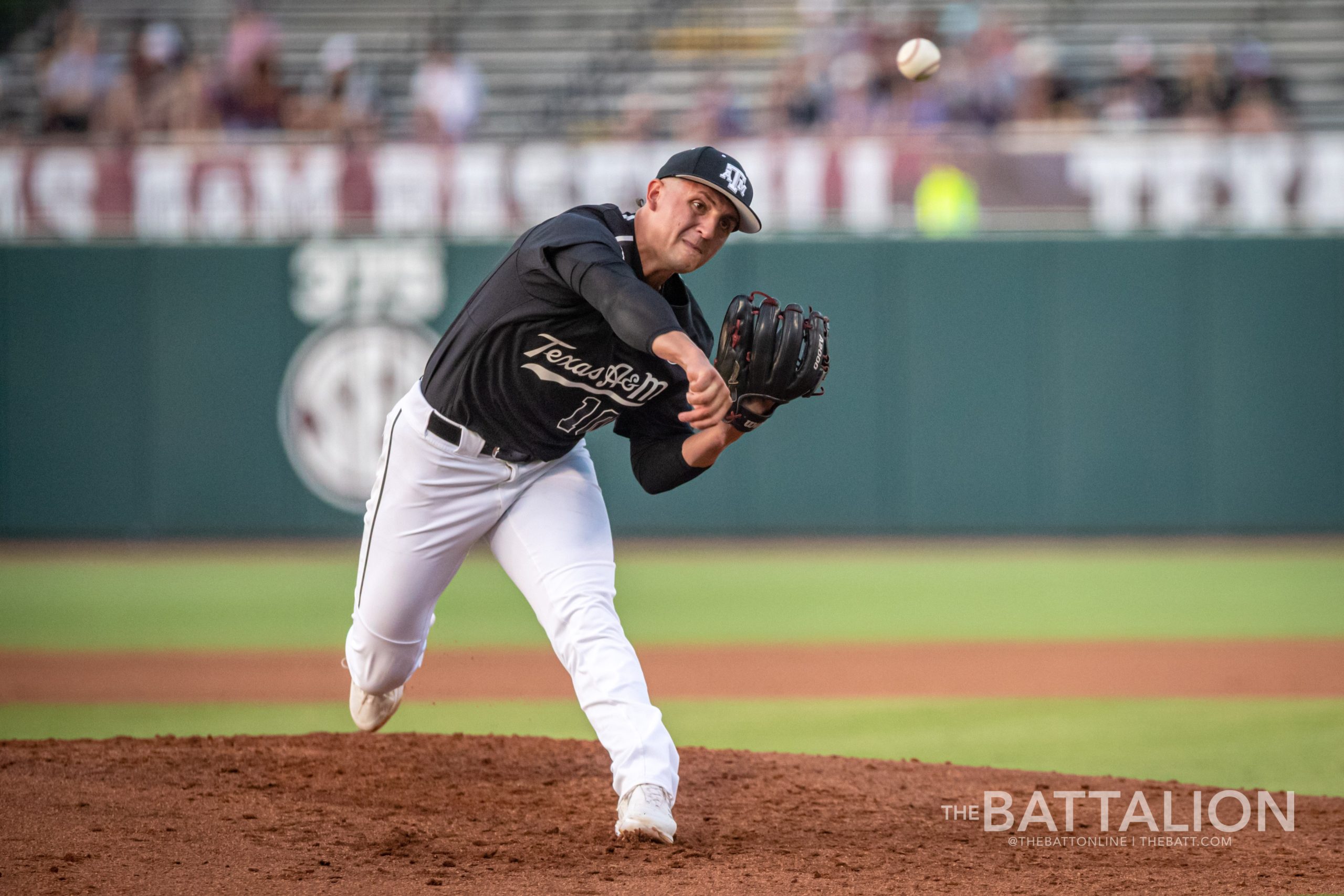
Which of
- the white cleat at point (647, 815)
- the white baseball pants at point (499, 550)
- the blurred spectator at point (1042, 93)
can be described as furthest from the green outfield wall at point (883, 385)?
the white cleat at point (647, 815)

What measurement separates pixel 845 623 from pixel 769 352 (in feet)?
16.8

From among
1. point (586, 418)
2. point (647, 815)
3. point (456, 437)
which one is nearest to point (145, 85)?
point (456, 437)

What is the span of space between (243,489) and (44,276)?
7.91 ft

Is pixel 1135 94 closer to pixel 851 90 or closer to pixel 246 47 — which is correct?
pixel 851 90

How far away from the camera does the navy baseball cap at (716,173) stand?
146 inches

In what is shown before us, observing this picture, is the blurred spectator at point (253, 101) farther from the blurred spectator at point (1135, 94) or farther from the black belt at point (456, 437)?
the black belt at point (456, 437)

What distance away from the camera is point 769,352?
3705 millimetres

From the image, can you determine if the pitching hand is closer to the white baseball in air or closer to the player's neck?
the player's neck

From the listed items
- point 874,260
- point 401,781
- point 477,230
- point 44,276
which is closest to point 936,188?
point 874,260

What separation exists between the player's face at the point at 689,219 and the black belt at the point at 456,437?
2.41 ft

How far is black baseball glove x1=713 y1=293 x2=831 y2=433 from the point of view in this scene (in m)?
3.70

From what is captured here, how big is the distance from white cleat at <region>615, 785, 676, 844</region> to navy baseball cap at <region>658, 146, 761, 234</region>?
4.97ft

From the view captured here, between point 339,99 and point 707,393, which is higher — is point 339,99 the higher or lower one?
the higher one

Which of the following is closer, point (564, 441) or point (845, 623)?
point (564, 441)
